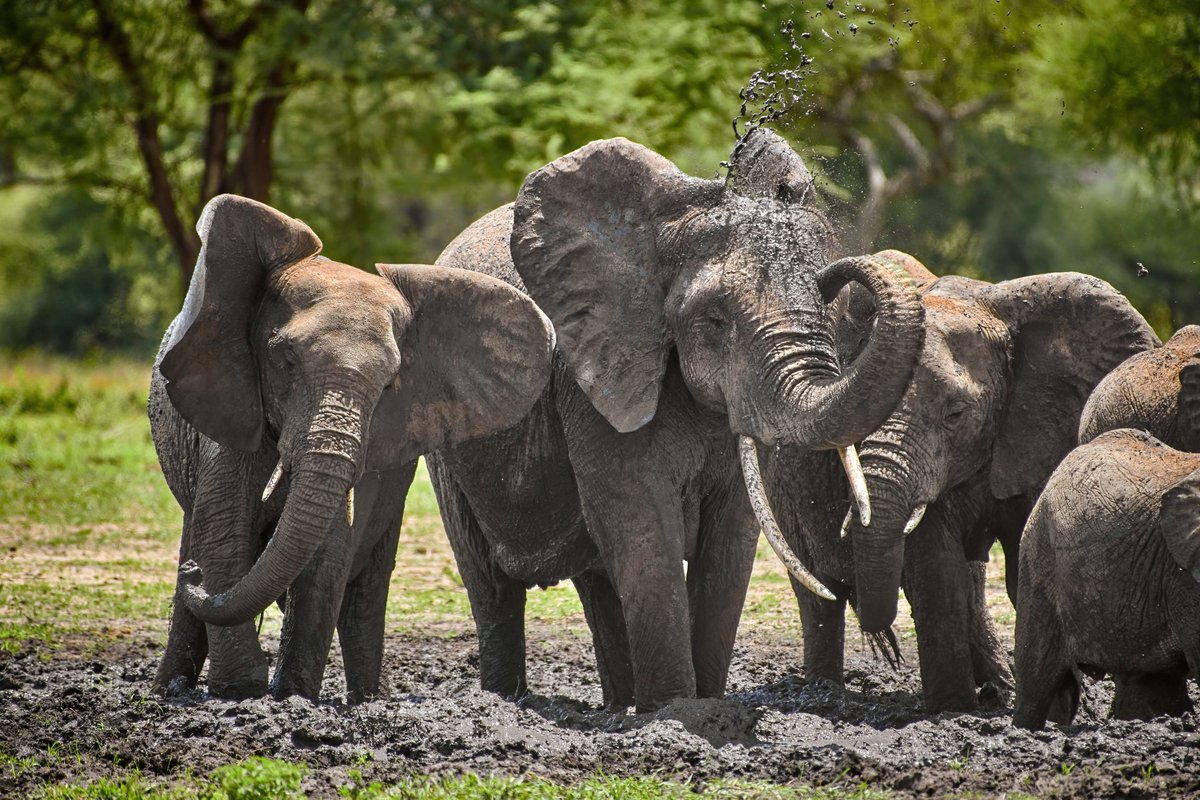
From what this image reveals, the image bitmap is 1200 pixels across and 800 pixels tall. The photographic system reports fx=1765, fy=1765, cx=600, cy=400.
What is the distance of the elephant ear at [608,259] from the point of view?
24.4ft

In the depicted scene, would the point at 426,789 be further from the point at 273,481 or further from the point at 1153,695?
the point at 1153,695

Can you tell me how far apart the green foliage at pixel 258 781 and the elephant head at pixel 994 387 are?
300 centimetres

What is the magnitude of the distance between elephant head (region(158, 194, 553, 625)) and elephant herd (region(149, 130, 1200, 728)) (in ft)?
0.04

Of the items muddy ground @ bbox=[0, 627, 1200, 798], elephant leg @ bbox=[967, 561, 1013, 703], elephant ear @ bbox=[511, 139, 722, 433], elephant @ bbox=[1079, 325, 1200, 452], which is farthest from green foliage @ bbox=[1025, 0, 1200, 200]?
muddy ground @ bbox=[0, 627, 1200, 798]

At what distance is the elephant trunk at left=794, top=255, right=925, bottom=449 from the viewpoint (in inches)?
259

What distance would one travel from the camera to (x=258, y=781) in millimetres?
5746

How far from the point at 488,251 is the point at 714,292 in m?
1.74

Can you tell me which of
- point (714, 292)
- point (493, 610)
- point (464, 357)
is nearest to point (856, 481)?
point (714, 292)

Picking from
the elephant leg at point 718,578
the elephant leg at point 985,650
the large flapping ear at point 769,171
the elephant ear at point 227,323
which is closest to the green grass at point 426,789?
the elephant ear at point 227,323

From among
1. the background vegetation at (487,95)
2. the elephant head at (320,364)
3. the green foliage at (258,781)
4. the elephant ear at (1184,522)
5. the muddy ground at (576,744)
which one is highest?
the background vegetation at (487,95)

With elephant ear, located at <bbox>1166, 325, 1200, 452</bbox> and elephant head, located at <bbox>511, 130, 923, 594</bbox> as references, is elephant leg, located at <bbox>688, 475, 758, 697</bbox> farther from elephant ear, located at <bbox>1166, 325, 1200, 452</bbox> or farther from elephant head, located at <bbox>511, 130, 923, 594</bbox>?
elephant ear, located at <bbox>1166, 325, 1200, 452</bbox>

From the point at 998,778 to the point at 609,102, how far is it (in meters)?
16.6

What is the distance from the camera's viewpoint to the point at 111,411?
74.2 ft

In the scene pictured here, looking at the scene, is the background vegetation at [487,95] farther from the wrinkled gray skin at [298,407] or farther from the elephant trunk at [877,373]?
the elephant trunk at [877,373]
